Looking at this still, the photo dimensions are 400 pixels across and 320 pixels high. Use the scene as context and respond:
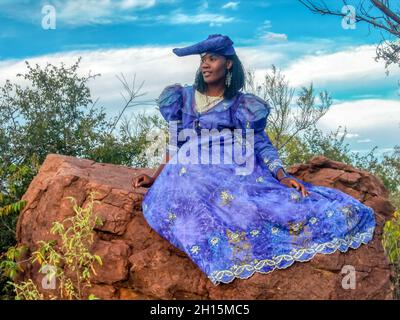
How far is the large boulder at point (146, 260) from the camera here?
437cm

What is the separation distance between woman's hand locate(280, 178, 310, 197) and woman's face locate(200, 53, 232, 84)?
973mm

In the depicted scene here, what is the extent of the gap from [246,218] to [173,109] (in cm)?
118

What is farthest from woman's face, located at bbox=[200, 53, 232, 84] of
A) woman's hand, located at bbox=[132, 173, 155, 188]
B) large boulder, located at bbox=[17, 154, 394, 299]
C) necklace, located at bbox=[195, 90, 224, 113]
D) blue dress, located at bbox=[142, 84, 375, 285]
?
large boulder, located at bbox=[17, 154, 394, 299]

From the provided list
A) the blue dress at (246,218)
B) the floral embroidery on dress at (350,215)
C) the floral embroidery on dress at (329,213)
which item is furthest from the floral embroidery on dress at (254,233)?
the floral embroidery on dress at (350,215)

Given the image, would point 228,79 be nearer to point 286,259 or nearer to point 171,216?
point 171,216

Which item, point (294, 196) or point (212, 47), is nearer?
point (294, 196)

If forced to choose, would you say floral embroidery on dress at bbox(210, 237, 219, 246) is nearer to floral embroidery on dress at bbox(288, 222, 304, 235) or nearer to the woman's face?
floral embroidery on dress at bbox(288, 222, 304, 235)

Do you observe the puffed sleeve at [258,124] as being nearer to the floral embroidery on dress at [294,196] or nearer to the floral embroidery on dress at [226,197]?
the floral embroidery on dress at [294,196]

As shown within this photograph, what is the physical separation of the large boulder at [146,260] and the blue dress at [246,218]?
0.37 ft

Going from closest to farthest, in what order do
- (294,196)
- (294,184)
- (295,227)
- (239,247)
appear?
1. (239,247)
2. (295,227)
3. (294,196)
4. (294,184)

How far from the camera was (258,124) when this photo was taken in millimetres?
4906

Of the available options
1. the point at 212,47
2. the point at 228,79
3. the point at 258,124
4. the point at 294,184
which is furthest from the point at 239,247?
the point at 212,47
